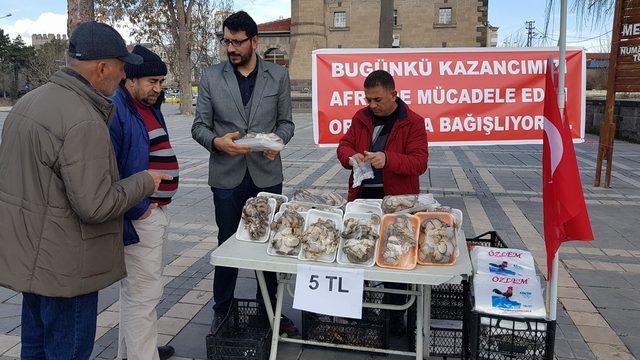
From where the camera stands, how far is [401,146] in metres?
3.21

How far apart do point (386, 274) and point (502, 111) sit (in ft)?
16.1

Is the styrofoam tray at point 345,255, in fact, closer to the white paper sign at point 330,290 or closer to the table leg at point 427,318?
the white paper sign at point 330,290

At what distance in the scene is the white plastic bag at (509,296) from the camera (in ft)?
7.93

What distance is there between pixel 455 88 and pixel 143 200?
4.93m

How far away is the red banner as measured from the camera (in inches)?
252

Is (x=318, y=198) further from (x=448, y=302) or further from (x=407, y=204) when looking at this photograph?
(x=448, y=302)

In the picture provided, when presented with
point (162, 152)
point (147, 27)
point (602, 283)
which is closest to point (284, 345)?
point (162, 152)

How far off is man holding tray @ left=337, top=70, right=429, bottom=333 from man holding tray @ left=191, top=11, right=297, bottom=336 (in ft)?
1.55

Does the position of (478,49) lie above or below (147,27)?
below

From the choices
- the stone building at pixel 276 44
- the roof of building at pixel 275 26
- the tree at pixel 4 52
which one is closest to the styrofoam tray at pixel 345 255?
the stone building at pixel 276 44

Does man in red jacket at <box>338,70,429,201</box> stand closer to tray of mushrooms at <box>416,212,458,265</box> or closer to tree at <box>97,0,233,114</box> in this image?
tray of mushrooms at <box>416,212,458,265</box>

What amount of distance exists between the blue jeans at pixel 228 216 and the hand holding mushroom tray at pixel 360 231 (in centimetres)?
40

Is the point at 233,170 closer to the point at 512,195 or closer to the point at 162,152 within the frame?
the point at 162,152

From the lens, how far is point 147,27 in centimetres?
2961
